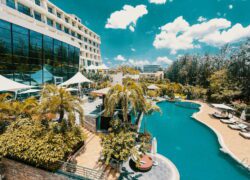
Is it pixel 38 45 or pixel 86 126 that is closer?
pixel 86 126

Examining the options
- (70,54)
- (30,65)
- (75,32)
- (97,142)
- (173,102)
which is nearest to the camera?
(97,142)

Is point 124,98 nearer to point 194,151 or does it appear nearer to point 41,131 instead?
point 41,131

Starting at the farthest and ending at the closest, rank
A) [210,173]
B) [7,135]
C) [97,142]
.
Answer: [97,142] → [210,173] → [7,135]

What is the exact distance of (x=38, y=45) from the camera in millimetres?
15508

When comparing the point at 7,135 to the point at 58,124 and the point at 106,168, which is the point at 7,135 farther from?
the point at 106,168

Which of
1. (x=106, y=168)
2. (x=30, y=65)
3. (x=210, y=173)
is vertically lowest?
(x=210, y=173)

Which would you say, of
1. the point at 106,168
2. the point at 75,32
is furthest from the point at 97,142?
the point at 75,32

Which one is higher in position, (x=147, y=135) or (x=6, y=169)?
(x=147, y=135)

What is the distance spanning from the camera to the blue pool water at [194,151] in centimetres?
887

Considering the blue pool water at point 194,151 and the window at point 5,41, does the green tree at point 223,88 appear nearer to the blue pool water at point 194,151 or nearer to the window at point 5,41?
the blue pool water at point 194,151

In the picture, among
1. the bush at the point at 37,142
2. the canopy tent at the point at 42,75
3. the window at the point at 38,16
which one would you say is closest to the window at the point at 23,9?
the window at the point at 38,16

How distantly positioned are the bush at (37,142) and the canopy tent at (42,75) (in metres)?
8.53

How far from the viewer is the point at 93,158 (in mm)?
8617

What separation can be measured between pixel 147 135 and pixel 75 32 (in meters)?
36.0
